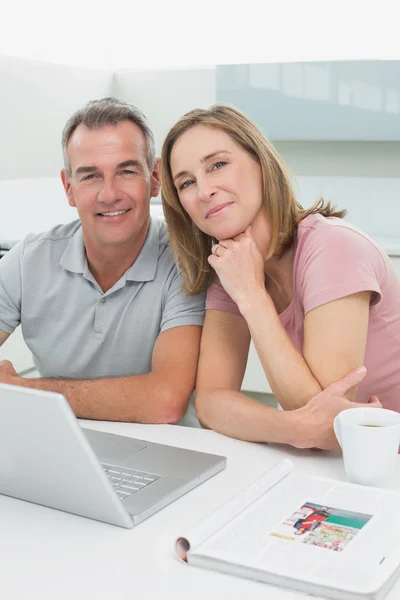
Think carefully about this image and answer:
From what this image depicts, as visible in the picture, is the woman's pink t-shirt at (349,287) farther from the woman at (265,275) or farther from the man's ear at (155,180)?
the man's ear at (155,180)

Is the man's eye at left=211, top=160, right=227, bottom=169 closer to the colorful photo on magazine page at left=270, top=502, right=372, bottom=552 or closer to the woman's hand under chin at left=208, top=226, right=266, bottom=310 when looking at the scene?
the woman's hand under chin at left=208, top=226, right=266, bottom=310

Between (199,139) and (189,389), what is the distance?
0.51m

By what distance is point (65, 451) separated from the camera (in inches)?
36.1

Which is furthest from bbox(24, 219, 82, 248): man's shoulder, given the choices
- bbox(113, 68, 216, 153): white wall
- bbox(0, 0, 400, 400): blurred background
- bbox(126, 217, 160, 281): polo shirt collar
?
bbox(113, 68, 216, 153): white wall

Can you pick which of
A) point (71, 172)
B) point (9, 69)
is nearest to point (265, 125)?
point (9, 69)

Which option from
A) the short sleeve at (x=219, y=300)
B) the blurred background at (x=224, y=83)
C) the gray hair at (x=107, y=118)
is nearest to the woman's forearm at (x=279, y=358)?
the short sleeve at (x=219, y=300)

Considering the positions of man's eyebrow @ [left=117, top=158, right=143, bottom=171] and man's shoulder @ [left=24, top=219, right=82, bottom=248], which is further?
man's shoulder @ [left=24, top=219, right=82, bottom=248]

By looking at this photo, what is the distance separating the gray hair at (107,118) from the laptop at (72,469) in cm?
92

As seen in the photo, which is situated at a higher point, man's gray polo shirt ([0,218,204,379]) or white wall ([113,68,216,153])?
white wall ([113,68,216,153])

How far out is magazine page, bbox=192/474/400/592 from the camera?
0.84 meters

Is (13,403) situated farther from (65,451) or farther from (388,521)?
(388,521)

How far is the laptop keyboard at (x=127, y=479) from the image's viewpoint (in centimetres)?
108

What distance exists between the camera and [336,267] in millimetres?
1438

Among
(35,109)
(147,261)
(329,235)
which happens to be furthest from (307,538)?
(35,109)
